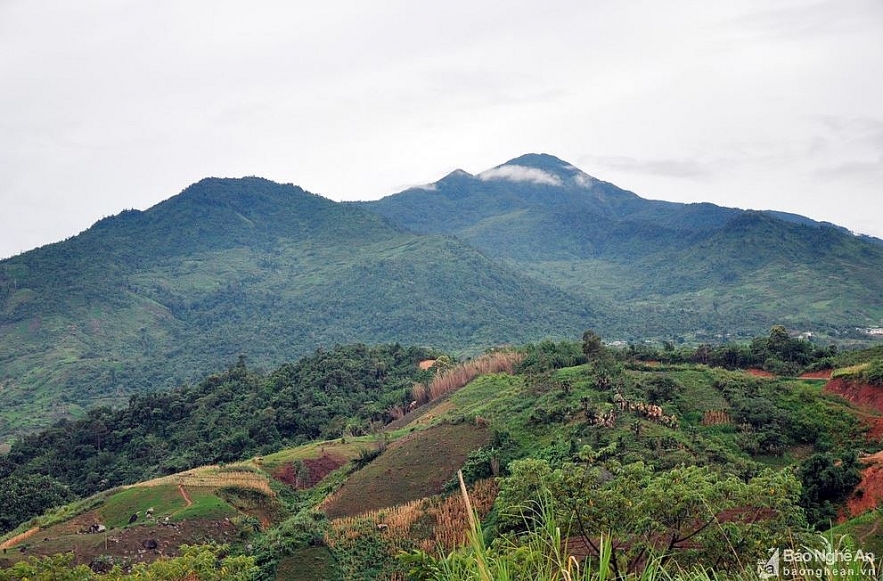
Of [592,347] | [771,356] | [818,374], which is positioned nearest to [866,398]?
[818,374]

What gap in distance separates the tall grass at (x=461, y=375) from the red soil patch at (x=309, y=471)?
32.6 ft

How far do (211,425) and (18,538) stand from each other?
63.8ft

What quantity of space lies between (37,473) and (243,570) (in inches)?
1161

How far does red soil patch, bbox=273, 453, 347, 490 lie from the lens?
3109 centimetres

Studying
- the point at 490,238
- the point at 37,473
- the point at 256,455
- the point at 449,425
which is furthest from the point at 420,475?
the point at 490,238

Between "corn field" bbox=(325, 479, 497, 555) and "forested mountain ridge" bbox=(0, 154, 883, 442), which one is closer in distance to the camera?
"corn field" bbox=(325, 479, 497, 555)

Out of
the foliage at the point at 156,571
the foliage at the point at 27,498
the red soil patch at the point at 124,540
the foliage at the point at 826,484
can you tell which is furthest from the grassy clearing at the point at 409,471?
the foliage at the point at 27,498

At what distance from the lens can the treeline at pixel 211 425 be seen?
38.7 metres

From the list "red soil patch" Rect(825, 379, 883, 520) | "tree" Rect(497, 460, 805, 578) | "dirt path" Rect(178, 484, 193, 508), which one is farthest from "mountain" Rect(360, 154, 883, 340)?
"tree" Rect(497, 460, 805, 578)

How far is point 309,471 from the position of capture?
31734 millimetres

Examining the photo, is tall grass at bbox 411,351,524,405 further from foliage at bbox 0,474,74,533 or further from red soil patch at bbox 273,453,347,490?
foliage at bbox 0,474,74,533

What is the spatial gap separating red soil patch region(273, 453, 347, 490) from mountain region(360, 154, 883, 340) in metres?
64.2

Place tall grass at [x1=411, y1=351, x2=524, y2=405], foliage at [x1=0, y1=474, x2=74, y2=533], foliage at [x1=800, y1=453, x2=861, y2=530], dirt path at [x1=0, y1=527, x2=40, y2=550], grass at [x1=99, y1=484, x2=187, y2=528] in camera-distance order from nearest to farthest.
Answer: foliage at [x1=800, y1=453, x2=861, y2=530]
dirt path at [x1=0, y1=527, x2=40, y2=550]
grass at [x1=99, y1=484, x2=187, y2=528]
foliage at [x1=0, y1=474, x2=74, y2=533]
tall grass at [x1=411, y1=351, x2=524, y2=405]

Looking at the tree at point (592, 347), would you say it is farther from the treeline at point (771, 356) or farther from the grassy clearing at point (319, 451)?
the grassy clearing at point (319, 451)
